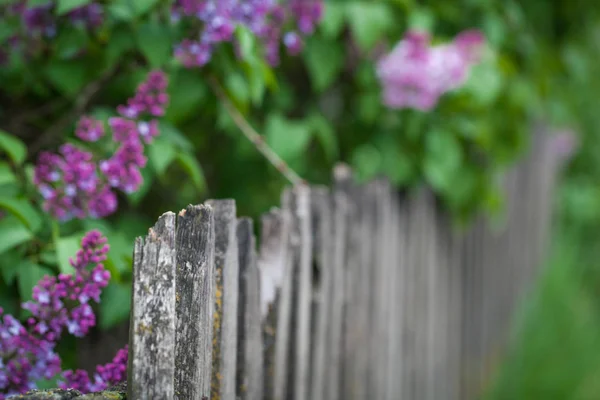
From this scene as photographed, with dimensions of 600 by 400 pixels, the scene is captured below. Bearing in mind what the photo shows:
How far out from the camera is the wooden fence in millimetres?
1016

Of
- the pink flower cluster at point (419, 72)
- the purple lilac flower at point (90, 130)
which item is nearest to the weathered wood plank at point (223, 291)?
the purple lilac flower at point (90, 130)

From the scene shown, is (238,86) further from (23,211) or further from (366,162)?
(366,162)

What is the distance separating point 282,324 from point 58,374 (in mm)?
614

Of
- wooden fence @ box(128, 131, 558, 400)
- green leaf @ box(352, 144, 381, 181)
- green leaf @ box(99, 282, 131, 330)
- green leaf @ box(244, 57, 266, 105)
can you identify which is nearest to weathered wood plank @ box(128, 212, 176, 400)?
wooden fence @ box(128, 131, 558, 400)

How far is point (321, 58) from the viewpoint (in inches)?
97.7

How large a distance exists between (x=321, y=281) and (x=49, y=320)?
0.92 metres

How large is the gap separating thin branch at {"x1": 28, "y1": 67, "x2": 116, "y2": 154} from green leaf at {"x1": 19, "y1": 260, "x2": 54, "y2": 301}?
65cm

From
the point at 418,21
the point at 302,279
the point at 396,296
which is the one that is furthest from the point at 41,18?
the point at 396,296

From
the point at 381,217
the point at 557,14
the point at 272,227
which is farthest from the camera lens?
the point at 557,14

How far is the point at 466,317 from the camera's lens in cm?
416

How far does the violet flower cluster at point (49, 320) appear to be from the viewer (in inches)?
46.7

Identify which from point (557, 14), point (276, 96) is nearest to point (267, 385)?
point (276, 96)

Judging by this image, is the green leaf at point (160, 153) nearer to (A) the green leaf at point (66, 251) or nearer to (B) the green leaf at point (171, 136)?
(B) the green leaf at point (171, 136)

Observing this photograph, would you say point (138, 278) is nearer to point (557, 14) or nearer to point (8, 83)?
point (8, 83)
